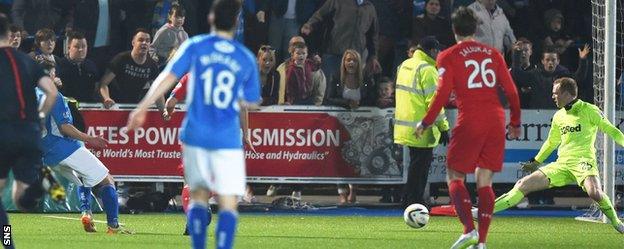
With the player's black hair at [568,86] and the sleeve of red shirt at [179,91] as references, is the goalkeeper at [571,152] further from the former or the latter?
the sleeve of red shirt at [179,91]

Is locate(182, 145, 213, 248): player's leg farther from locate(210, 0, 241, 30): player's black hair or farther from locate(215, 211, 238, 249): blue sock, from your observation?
locate(210, 0, 241, 30): player's black hair

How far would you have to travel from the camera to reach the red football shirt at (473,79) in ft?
41.0

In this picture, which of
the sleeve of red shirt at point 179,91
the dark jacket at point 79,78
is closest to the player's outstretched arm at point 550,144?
the sleeve of red shirt at point 179,91

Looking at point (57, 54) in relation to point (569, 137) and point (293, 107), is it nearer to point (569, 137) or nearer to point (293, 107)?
point (293, 107)

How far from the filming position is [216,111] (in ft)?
32.8

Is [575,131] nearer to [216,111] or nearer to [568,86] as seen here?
[568,86]

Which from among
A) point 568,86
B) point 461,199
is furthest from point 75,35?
point 461,199

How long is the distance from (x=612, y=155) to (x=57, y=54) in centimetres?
775

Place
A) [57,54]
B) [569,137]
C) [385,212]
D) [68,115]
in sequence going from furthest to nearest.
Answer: [57,54], [385,212], [569,137], [68,115]

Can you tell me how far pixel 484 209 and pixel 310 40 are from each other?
9.08 meters

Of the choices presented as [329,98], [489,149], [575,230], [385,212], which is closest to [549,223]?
[575,230]

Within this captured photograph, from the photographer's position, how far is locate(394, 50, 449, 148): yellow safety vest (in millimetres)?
18422

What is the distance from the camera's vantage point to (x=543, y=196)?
2073cm
